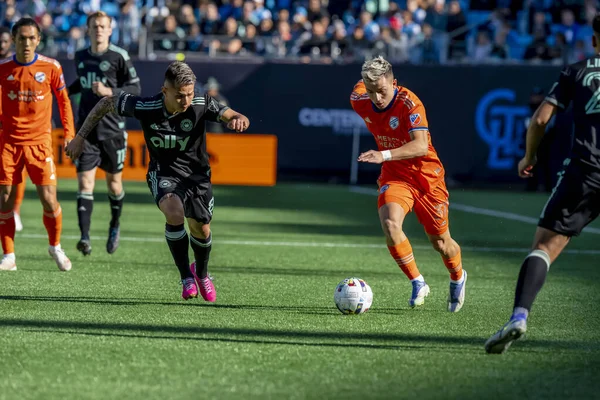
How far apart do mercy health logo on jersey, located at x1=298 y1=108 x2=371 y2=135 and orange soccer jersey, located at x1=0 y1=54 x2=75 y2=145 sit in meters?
13.8

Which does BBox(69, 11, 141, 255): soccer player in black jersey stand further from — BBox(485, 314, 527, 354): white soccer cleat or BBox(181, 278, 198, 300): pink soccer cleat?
BBox(485, 314, 527, 354): white soccer cleat

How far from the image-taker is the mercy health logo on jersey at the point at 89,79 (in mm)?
11359

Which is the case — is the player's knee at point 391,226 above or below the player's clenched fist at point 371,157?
below

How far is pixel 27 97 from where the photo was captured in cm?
966

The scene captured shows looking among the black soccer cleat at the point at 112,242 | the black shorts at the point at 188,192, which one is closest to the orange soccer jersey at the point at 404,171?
the black shorts at the point at 188,192

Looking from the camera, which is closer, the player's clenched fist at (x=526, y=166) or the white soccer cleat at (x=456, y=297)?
the player's clenched fist at (x=526, y=166)

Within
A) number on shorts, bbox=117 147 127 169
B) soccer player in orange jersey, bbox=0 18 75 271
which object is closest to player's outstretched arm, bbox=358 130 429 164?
soccer player in orange jersey, bbox=0 18 75 271


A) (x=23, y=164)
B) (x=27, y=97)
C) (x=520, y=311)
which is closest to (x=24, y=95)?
(x=27, y=97)

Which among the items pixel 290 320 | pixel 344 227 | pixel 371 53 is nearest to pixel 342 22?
pixel 371 53

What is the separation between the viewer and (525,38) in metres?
24.7

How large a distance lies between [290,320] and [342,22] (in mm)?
18946

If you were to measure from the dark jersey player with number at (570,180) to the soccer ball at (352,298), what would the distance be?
1.78 meters

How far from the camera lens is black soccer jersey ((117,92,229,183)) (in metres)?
7.94

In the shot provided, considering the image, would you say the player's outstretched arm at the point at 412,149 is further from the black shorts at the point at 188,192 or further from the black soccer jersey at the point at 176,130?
the black shorts at the point at 188,192
